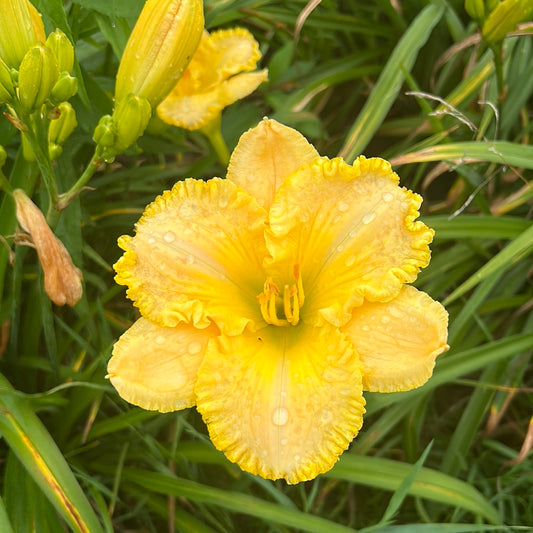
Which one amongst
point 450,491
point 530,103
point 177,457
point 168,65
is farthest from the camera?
point 530,103

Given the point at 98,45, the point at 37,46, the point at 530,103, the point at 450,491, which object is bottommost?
the point at 450,491

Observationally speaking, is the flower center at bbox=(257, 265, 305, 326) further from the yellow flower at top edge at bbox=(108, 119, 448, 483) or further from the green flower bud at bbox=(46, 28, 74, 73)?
the green flower bud at bbox=(46, 28, 74, 73)

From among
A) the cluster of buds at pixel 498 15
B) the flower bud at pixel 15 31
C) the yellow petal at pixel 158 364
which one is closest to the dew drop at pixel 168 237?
the yellow petal at pixel 158 364

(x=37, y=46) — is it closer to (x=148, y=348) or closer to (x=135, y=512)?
(x=148, y=348)

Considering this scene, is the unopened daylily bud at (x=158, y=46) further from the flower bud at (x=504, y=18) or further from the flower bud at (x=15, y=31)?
the flower bud at (x=504, y=18)

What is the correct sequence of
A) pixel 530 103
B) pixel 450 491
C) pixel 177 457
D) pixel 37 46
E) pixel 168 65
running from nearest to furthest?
pixel 37 46 < pixel 168 65 < pixel 450 491 < pixel 177 457 < pixel 530 103

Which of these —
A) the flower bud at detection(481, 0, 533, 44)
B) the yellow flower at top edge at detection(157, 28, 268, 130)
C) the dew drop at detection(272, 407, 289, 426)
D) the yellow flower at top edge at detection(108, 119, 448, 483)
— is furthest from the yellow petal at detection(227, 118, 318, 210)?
the flower bud at detection(481, 0, 533, 44)

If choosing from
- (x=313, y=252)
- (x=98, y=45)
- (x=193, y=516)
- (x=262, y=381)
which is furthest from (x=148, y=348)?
(x=98, y=45)
